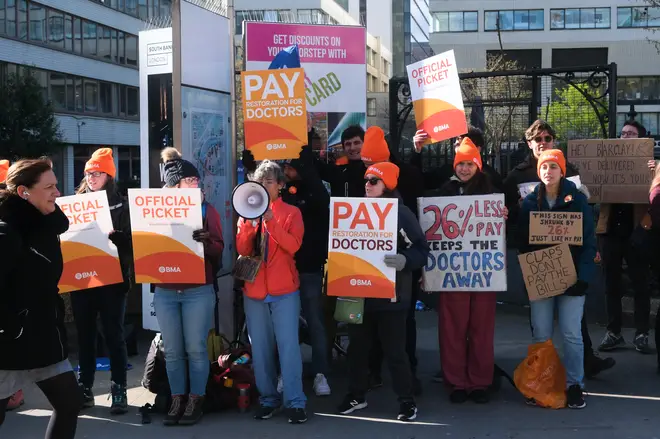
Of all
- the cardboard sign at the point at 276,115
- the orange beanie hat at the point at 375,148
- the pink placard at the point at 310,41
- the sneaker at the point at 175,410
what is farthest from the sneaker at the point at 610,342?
the sneaker at the point at 175,410

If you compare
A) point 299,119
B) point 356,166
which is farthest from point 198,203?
point 356,166

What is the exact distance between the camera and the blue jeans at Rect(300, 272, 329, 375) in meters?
6.98

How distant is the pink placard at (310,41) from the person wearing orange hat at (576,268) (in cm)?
321

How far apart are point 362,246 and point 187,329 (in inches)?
55.7

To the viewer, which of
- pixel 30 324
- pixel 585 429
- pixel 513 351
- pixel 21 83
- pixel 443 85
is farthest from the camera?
pixel 21 83

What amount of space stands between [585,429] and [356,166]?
2767 mm

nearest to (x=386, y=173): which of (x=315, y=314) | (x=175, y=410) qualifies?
(x=315, y=314)

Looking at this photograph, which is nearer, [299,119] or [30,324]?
[30,324]

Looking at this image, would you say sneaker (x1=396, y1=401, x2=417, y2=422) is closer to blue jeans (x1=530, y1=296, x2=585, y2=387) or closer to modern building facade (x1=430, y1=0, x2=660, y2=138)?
blue jeans (x1=530, y1=296, x2=585, y2=387)

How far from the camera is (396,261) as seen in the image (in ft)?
20.3

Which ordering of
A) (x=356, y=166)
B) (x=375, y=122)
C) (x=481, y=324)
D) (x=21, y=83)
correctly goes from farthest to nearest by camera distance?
(x=375, y=122) < (x=21, y=83) < (x=356, y=166) < (x=481, y=324)

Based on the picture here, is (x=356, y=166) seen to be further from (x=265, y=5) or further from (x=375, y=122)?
(x=265, y=5)

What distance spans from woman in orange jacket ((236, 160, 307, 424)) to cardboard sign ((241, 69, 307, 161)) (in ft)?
1.60

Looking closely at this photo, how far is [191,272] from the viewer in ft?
20.2
